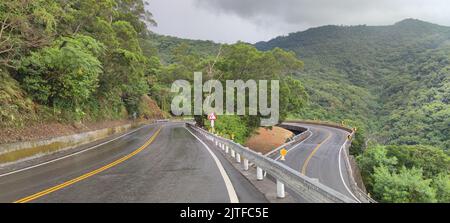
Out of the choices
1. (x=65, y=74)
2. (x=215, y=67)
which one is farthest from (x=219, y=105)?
(x=65, y=74)

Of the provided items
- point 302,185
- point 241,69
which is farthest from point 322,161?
point 302,185

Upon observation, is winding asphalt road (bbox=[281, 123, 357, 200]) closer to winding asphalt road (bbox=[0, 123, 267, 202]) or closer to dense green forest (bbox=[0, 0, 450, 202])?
dense green forest (bbox=[0, 0, 450, 202])

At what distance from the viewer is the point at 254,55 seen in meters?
48.8

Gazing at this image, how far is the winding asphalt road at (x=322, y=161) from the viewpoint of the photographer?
31.2 meters

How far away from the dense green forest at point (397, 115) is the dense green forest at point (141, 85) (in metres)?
0.19

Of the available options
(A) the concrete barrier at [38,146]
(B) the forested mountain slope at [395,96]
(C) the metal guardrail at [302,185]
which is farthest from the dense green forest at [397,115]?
(C) the metal guardrail at [302,185]

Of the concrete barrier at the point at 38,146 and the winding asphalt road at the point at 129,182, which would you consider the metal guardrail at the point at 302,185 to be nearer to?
the winding asphalt road at the point at 129,182

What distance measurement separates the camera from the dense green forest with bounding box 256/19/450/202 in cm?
3484

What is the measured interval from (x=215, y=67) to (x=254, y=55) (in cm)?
768

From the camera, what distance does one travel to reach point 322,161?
39438 mm
